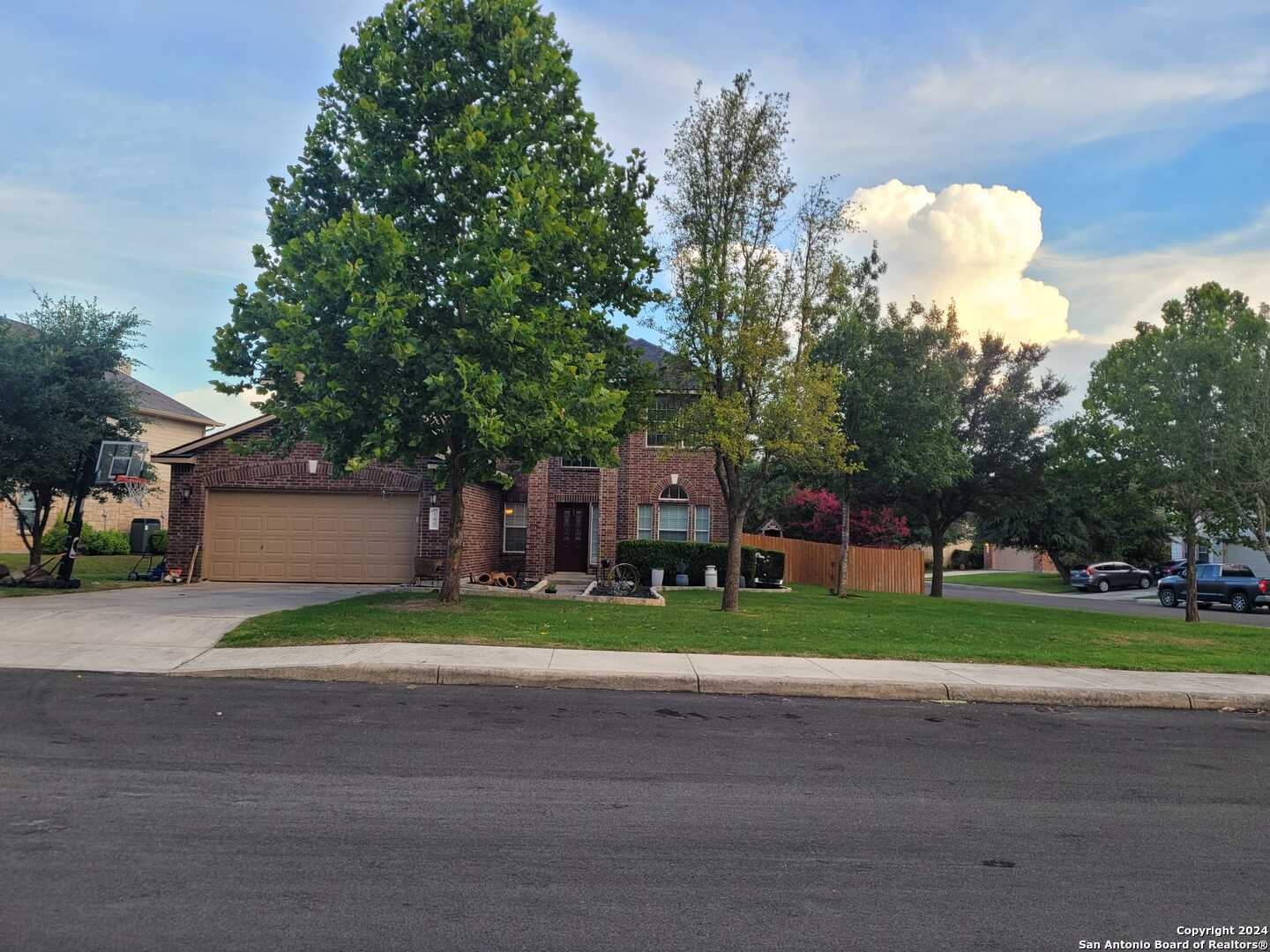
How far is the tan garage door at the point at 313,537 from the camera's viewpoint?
22109 mm

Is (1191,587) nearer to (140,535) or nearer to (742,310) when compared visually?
(742,310)

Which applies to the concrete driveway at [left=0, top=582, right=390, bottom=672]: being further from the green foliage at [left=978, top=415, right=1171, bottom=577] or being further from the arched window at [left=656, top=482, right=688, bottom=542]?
the green foliage at [left=978, top=415, right=1171, bottom=577]

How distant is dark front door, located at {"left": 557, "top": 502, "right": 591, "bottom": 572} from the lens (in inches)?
1064

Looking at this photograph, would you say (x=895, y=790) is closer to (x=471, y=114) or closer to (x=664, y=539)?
(x=471, y=114)

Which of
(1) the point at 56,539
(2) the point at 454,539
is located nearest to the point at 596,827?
(2) the point at 454,539

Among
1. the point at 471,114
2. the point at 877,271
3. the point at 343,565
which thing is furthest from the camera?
the point at 877,271

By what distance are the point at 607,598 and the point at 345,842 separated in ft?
47.5

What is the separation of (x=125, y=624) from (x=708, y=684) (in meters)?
8.41

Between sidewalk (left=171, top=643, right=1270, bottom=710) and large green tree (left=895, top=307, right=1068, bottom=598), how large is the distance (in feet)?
48.6

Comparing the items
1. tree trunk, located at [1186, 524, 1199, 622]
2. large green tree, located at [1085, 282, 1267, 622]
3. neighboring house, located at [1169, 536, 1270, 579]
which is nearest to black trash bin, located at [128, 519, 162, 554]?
large green tree, located at [1085, 282, 1267, 622]

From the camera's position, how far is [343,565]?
73.0ft

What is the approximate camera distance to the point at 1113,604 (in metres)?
32.0

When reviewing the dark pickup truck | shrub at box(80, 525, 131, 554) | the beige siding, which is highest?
the beige siding

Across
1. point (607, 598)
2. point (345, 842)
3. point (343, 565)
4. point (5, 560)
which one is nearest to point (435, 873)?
point (345, 842)
